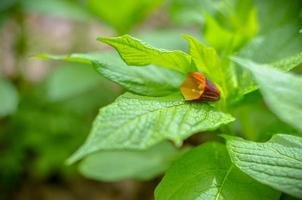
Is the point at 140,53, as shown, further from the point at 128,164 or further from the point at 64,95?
the point at 64,95

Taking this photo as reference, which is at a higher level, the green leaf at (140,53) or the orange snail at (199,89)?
the green leaf at (140,53)

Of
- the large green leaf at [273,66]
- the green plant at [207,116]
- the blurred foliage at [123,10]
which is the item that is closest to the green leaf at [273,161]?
the green plant at [207,116]

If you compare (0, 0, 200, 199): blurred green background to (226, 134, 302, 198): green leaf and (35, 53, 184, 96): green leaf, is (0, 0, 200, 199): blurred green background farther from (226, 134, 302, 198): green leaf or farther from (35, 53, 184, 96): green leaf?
(226, 134, 302, 198): green leaf

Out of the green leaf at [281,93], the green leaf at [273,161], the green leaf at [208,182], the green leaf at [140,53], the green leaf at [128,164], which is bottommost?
the green leaf at [128,164]

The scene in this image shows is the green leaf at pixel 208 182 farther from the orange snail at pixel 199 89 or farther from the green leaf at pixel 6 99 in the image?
the green leaf at pixel 6 99

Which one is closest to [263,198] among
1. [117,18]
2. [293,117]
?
[293,117]

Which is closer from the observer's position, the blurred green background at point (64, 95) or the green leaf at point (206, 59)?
the green leaf at point (206, 59)

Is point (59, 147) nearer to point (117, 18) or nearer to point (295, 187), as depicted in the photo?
point (117, 18)
